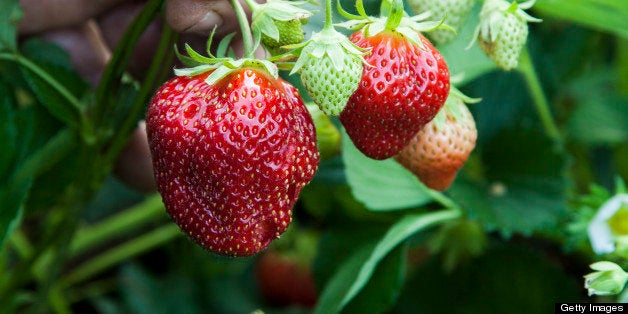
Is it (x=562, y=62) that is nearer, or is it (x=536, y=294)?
(x=536, y=294)

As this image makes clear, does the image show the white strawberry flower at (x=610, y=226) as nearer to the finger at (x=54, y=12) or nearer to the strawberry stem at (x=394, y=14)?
the strawberry stem at (x=394, y=14)

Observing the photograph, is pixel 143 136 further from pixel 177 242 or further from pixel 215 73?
pixel 215 73

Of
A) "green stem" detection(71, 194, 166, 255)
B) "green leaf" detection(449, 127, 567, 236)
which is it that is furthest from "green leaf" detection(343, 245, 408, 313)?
"green stem" detection(71, 194, 166, 255)

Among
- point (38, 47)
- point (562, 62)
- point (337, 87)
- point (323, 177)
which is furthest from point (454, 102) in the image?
point (562, 62)

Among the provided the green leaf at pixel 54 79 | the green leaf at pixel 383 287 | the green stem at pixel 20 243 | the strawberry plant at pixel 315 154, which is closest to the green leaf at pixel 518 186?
the strawberry plant at pixel 315 154

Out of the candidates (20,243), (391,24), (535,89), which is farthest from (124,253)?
(391,24)

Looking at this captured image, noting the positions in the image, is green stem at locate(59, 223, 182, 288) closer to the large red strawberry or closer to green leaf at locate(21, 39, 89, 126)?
green leaf at locate(21, 39, 89, 126)
